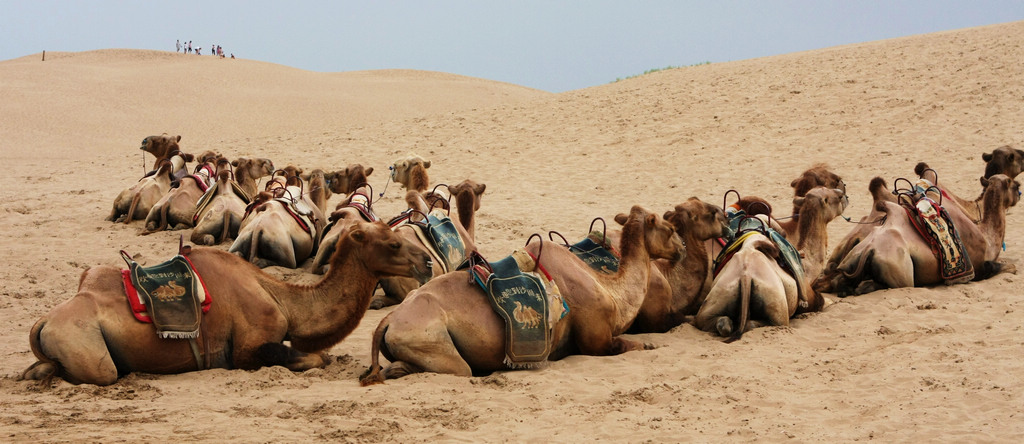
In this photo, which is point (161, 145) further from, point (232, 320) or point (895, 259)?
point (895, 259)

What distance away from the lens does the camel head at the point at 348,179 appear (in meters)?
13.1

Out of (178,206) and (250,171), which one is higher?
(250,171)

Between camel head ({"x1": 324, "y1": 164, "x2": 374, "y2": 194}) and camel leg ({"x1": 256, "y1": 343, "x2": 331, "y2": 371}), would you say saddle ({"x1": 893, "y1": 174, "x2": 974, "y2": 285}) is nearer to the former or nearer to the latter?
camel leg ({"x1": 256, "y1": 343, "x2": 331, "y2": 371})

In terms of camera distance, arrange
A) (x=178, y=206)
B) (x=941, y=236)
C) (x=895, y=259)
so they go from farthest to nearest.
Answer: (x=178, y=206) → (x=941, y=236) → (x=895, y=259)

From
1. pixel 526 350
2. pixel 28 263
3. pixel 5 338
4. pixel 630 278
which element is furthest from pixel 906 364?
pixel 28 263

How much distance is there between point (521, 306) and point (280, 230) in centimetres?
525

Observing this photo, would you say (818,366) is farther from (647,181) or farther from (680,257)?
(647,181)

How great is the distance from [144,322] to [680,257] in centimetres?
416

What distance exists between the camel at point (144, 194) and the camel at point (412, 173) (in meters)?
3.92

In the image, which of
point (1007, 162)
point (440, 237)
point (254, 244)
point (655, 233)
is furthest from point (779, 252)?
point (254, 244)

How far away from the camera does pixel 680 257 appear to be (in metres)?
8.27

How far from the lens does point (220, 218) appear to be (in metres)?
12.8

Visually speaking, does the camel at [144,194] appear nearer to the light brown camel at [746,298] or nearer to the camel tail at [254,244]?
the camel tail at [254,244]

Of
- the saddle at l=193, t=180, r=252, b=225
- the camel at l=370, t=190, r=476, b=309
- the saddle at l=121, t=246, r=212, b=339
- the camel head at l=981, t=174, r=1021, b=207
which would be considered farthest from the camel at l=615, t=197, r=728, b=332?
the saddle at l=193, t=180, r=252, b=225
